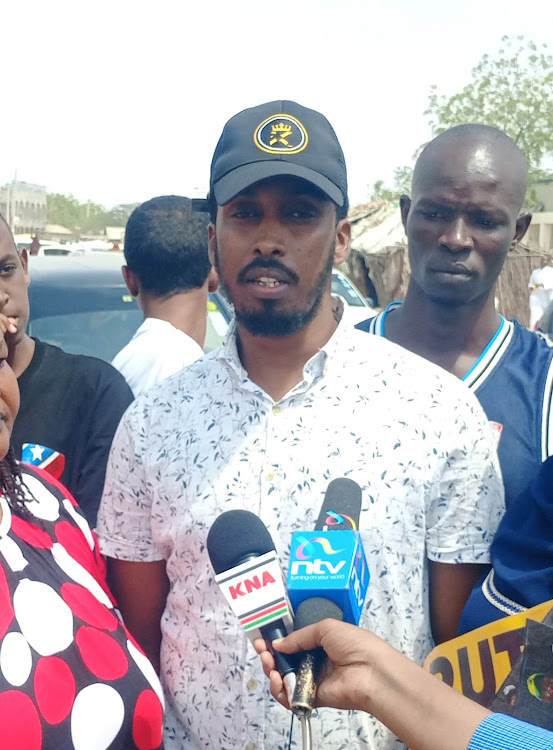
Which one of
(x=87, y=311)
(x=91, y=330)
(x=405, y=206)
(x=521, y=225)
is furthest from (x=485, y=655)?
(x=87, y=311)

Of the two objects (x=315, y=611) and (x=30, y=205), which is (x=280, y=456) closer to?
(x=315, y=611)

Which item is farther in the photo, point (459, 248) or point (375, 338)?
point (459, 248)

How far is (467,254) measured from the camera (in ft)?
9.49

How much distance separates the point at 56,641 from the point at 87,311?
3749mm

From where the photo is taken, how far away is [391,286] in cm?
1989

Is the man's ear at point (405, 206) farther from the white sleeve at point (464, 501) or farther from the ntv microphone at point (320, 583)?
the ntv microphone at point (320, 583)

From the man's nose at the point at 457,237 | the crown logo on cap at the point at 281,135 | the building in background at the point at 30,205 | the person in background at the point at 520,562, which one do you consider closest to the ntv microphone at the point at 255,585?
the person in background at the point at 520,562

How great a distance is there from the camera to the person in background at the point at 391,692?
4.91ft

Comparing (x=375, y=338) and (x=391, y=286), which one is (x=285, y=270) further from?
(x=391, y=286)

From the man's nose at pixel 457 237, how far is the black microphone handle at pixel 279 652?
5.46ft

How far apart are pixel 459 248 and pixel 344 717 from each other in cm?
153

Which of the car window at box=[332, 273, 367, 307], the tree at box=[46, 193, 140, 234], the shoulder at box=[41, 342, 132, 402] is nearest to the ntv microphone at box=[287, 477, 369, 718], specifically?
the shoulder at box=[41, 342, 132, 402]

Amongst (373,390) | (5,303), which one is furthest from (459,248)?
(5,303)

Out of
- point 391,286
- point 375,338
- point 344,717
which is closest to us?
point 344,717
